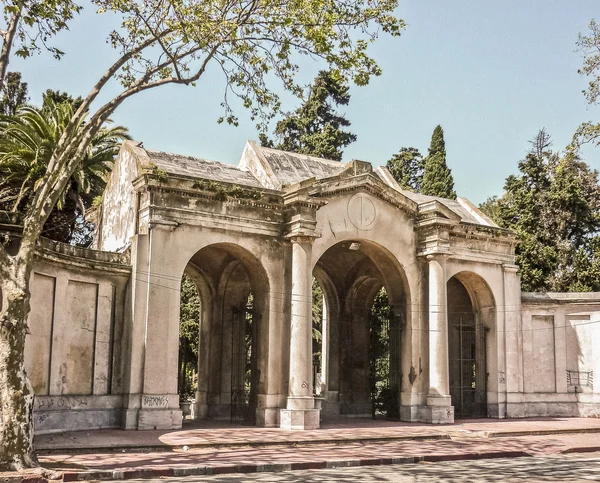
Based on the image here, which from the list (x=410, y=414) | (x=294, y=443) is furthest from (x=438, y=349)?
(x=294, y=443)

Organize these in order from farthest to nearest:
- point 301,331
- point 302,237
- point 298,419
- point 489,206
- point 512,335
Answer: point 489,206 < point 512,335 < point 302,237 < point 301,331 < point 298,419

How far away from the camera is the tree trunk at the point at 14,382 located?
37.8ft

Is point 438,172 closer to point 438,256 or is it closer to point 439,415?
point 438,256

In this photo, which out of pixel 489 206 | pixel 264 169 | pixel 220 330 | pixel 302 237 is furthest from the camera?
pixel 489 206

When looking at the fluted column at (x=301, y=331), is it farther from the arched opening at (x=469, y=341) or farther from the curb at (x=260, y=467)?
the arched opening at (x=469, y=341)

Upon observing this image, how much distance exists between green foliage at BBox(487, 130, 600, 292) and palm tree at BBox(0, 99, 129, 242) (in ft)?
64.7

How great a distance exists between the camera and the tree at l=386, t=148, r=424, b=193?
52031mm

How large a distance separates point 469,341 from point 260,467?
15.8 m

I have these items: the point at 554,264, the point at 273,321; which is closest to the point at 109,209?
the point at 273,321

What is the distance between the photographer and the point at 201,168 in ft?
75.0

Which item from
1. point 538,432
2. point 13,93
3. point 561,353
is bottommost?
point 538,432

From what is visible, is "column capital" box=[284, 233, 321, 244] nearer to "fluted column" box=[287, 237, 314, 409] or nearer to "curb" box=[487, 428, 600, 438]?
"fluted column" box=[287, 237, 314, 409]

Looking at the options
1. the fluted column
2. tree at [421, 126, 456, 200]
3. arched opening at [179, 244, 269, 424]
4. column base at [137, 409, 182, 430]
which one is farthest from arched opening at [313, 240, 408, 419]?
tree at [421, 126, 456, 200]

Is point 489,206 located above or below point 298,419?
above
